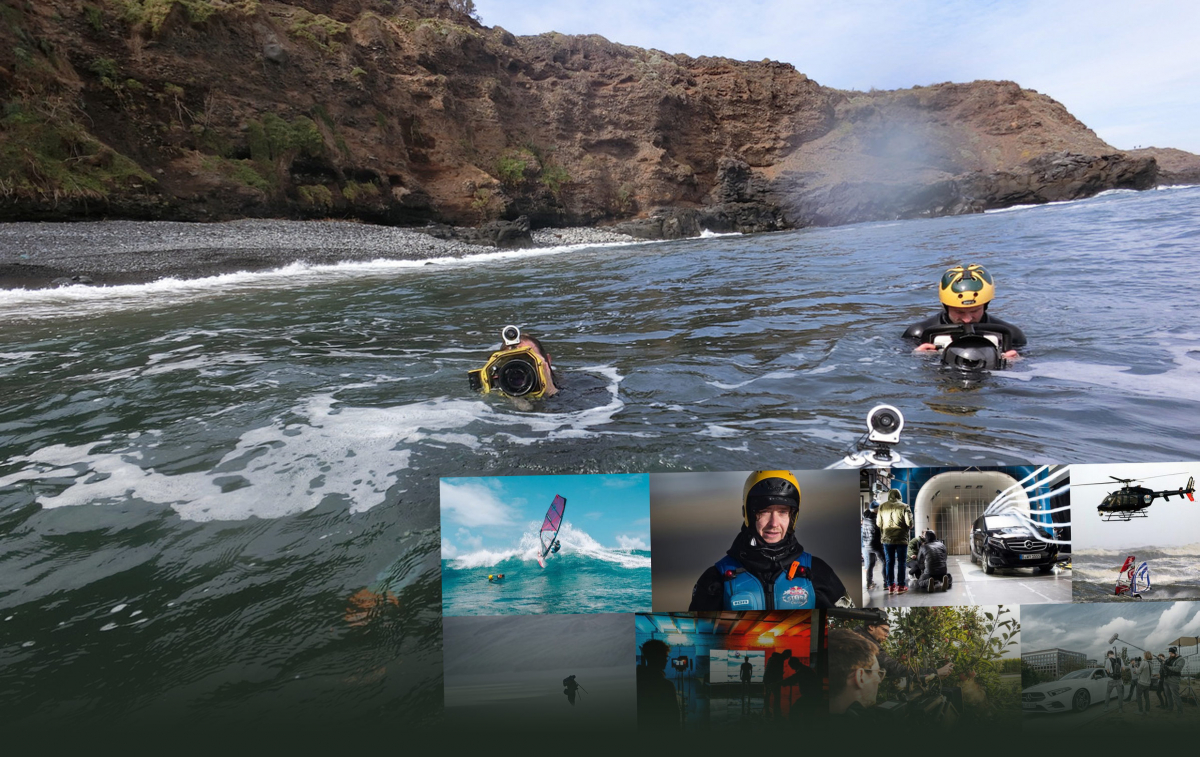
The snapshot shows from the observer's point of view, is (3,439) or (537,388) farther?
(537,388)

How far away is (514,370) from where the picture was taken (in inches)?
206

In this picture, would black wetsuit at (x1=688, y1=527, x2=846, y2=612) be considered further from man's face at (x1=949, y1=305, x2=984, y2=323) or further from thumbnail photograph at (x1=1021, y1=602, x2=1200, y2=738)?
man's face at (x1=949, y1=305, x2=984, y2=323)

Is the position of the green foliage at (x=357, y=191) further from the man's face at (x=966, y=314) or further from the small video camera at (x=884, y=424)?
the small video camera at (x=884, y=424)

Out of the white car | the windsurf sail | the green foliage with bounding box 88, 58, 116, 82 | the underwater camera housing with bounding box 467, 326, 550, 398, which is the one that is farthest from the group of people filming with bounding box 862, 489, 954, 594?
the green foliage with bounding box 88, 58, 116, 82

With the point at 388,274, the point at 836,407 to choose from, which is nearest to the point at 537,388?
the point at 836,407

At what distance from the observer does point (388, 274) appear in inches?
734

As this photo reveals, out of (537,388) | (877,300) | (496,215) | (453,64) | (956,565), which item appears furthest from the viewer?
(453,64)

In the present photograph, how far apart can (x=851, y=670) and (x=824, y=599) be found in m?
Answer: 0.25

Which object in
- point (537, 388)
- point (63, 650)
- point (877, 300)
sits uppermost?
point (877, 300)

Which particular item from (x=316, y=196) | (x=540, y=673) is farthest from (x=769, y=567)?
(x=316, y=196)

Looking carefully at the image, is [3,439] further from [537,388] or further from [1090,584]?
[1090,584]

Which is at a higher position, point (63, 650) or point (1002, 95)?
point (1002, 95)

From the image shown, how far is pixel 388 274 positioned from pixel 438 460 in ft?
51.7

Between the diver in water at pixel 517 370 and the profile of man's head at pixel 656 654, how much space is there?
127 inches
